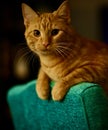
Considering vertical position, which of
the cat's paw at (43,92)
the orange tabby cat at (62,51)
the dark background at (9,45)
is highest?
the orange tabby cat at (62,51)

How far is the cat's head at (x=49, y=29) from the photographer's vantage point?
1.06 metres

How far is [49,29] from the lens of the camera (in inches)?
42.0

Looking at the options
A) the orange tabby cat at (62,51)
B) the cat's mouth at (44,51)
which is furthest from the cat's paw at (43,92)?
the cat's mouth at (44,51)

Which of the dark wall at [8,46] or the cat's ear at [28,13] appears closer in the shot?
the cat's ear at [28,13]

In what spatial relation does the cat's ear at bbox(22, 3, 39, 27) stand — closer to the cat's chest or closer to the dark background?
the cat's chest

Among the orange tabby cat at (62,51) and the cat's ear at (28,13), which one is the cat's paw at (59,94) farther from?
the cat's ear at (28,13)

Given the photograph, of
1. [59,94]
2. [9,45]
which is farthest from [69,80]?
[9,45]

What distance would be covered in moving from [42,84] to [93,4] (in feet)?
5.58

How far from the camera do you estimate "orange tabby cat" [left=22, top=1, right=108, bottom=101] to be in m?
1.04

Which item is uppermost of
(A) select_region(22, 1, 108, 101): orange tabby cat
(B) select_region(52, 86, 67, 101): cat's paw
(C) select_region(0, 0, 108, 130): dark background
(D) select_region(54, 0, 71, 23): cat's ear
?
(D) select_region(54, 0, 71, 23): cat's ear

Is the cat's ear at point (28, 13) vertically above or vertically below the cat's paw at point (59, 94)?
above

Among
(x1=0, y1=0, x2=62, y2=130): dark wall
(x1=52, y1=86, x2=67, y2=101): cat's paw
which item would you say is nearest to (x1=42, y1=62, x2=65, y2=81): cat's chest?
(x1=52, y1=86, x2=67, y2=101): cat's paw

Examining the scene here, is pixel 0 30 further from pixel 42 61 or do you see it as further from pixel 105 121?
pixel 105 121

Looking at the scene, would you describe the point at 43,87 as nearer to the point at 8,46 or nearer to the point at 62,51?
the point at 62,51
